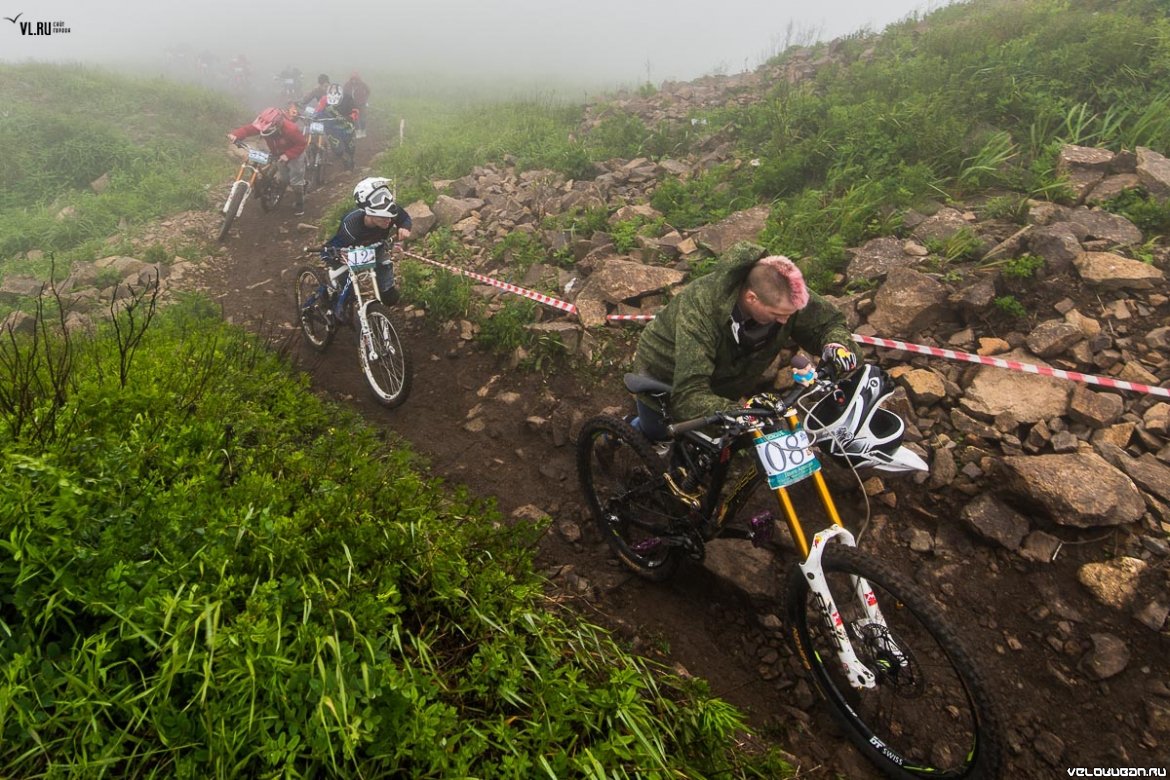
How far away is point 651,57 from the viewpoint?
4309 cm

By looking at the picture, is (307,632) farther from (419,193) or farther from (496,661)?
(419,193)

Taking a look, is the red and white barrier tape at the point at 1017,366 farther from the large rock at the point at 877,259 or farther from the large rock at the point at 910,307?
the large rock at the point at 877,259

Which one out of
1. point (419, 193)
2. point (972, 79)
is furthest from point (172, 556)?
point (972, 79)

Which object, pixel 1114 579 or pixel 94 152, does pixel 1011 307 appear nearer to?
pixel 1114 579

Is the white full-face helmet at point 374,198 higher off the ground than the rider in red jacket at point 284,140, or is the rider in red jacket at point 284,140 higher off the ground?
the rider in red jacket at point 284,140

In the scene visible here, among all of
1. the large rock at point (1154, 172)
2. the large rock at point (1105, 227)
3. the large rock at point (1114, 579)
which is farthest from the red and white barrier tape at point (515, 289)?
the large rock at point (1154, 172)

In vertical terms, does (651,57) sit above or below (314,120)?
above

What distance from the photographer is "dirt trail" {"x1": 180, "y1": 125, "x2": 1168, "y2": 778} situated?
115 inches

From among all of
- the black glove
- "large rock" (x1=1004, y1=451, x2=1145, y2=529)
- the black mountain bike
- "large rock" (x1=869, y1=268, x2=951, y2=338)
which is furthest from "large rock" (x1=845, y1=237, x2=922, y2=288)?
the black mountain bike

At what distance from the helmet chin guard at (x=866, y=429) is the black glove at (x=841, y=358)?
155 millimetres

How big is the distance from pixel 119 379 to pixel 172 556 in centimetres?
200

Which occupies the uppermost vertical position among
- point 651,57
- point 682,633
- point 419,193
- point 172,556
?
point 651,57

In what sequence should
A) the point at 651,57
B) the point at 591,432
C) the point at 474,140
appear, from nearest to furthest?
the point at 591,432 → the point at 474,140 → the point at 651,57

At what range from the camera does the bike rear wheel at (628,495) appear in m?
3.73
